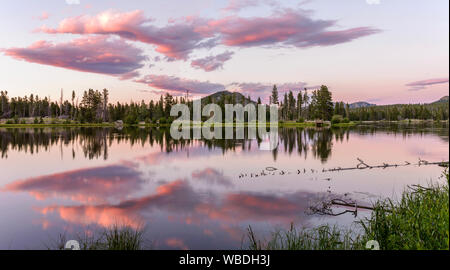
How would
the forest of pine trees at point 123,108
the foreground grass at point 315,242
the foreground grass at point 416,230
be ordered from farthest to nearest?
the forest of pine trees at point 123,108, the foreground grass at point 315,242, the foreground grass at point 416,230

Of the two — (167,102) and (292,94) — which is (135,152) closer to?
(167,102)

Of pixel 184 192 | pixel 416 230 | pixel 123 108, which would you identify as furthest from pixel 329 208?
pixel 123 108

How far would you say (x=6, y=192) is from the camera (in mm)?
23609

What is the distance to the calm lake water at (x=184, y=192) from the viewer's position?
50.5ft

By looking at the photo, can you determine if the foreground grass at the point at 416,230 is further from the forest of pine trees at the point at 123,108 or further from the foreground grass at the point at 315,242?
the forest of pine trees at the point at 123,108

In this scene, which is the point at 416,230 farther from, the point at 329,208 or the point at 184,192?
the point at 184,192

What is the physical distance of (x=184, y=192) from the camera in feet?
77.7

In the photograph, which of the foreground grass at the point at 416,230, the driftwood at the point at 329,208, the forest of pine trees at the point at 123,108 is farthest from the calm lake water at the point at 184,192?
the forest of pine trees at the point at 123,108

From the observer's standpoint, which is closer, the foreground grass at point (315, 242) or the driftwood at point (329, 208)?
the foreground grass at point (315, 242)

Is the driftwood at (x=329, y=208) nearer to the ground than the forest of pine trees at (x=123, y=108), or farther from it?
nearer to the ground

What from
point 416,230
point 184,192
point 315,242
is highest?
point 416,230

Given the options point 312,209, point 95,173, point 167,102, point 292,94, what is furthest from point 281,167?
point 292,94

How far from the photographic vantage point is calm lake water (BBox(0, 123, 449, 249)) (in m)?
15.4

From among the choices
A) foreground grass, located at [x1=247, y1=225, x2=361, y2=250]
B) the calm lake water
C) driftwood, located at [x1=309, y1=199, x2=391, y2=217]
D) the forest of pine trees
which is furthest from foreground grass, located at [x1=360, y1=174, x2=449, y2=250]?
the forest of pine trees
